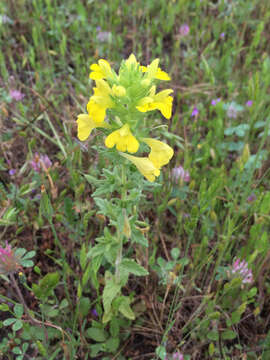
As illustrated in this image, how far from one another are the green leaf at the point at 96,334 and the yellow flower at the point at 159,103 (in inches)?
45.7

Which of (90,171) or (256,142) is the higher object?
(90,171)

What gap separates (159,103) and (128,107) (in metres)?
0.12

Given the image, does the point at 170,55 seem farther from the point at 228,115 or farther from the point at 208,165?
the point at 208,165

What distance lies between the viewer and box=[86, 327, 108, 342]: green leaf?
1.69m

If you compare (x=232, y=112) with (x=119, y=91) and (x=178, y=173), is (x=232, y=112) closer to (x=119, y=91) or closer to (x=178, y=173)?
(x=178, y=173)

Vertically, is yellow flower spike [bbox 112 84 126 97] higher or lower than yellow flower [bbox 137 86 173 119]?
higher

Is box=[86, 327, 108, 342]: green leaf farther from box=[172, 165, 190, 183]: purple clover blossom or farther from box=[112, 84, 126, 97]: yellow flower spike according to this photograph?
box=[112, 84, 126, 97]: yellow flower spike

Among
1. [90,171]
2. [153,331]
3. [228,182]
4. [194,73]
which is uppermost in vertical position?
[194,73]

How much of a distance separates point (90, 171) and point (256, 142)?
4.47ft

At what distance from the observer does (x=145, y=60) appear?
9.43 feet

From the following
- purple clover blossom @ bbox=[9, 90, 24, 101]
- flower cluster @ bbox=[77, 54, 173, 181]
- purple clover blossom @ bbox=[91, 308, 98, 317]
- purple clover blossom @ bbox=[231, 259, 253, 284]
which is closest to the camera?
flower cluster @ bbox=[77, 54, 173, 181]

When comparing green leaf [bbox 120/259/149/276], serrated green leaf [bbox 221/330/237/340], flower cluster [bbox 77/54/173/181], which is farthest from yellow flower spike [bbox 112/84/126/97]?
Result: serrated green leaf [bbox 221/330/237/340]

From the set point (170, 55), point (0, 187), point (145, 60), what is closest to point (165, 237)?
point (0, 187)

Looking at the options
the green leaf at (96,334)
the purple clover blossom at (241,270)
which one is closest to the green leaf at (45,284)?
the green leaf at (96,334)
